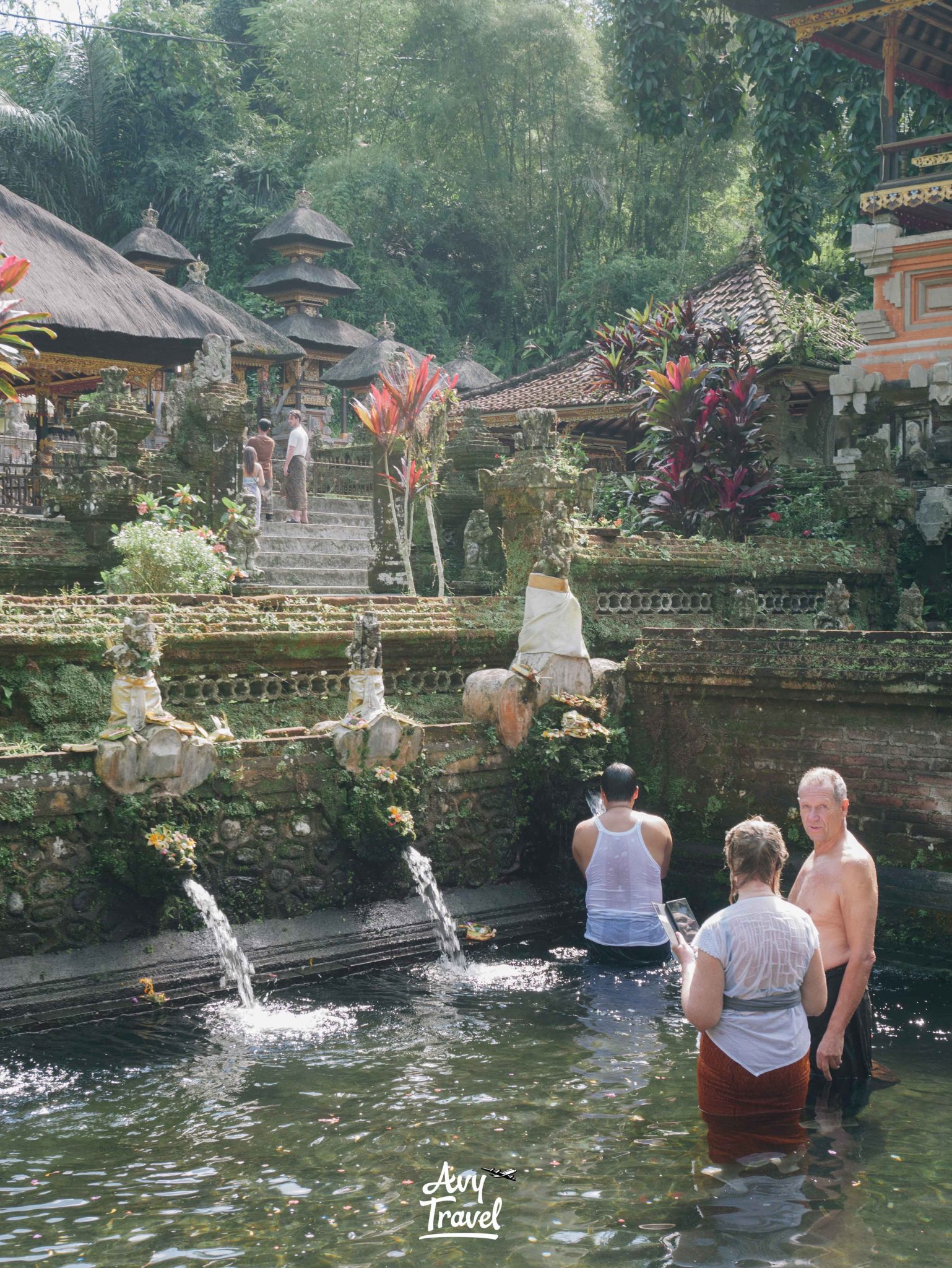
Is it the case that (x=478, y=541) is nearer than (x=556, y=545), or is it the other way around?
(x=556, y=545)

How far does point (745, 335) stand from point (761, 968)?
59.2ft

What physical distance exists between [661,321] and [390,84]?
31.4 m

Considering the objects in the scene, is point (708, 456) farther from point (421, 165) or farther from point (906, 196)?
point (421, 165)

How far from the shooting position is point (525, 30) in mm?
42250

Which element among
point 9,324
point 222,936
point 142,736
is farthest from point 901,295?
point 222,936

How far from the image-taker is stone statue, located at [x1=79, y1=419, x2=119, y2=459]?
1391 centimetres

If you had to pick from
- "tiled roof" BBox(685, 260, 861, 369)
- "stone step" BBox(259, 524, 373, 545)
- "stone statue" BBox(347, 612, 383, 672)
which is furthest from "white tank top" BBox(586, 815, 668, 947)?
"tiled roof" BBox(685, 260, 861, 369)

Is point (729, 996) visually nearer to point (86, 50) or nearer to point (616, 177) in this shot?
point (616, 177)

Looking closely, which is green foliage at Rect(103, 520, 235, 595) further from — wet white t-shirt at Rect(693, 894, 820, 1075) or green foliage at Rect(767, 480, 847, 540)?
wet white t-shirt at Rect(693, 894, 820, 1075)

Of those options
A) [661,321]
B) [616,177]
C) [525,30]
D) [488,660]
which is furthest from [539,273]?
[488,660]

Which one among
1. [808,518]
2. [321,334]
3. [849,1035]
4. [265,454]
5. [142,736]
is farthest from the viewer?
[321,334]

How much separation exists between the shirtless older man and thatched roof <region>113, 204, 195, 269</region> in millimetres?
31773

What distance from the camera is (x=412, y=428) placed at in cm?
1530

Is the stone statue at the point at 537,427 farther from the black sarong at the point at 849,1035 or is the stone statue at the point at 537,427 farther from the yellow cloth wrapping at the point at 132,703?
the black sarong at the point at 849,1035
